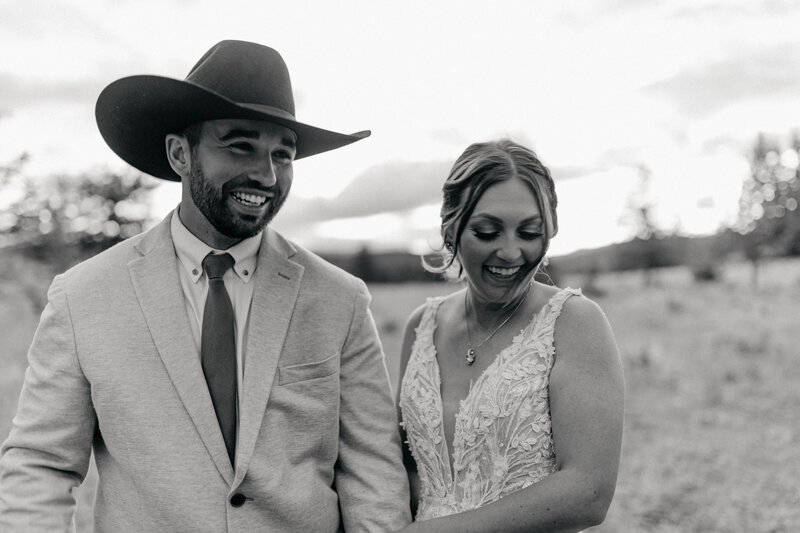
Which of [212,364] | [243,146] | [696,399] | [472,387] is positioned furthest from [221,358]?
[696,399]

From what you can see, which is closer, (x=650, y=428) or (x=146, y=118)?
(x=146, y=118)

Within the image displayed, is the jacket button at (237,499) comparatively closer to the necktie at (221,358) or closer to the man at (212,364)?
the man at (212,364)

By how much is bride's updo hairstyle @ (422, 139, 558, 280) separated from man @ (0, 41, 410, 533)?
0.51m

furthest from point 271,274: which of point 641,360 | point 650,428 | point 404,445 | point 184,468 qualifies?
point 641,360

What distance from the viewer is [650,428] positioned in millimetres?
12953

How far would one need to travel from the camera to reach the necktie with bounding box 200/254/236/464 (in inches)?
108

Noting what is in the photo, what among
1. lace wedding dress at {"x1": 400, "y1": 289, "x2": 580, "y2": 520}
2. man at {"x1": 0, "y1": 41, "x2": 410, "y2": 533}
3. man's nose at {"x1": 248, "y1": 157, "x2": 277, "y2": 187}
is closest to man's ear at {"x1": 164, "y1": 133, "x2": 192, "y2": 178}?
man at {"x1": 0, "y1": 41, "x2": 410, "y2": 533}

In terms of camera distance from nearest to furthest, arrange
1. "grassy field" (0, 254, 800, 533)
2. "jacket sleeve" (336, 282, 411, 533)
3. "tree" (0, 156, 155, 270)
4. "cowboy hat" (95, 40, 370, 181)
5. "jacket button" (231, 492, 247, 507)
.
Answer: "jacket button" (231, 492, 247, 507) < "cowboy hat" (95, 40, 370, 181) < "jacket sleeve" (336, 282, 411, 533) < "grassy field" (0, 254, 800, 533) < "tree" (0, 156, 155, 270)

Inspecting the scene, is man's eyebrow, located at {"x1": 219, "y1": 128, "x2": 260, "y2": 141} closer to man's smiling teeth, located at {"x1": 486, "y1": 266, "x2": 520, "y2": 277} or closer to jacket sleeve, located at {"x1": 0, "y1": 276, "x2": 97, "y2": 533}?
jacket sleeve, located at {"x1": 0, "y1": 276, "x2": 97, "y2": 533}

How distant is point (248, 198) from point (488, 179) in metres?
0.92

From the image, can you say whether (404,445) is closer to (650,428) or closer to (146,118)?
(146,118)

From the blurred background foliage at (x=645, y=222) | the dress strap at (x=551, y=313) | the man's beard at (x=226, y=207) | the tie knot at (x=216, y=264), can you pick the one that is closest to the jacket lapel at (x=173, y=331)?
the tie knot at (x=216, y=264)

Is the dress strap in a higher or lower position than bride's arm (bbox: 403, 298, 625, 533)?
higher

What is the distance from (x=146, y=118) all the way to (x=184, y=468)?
4.54 ft
